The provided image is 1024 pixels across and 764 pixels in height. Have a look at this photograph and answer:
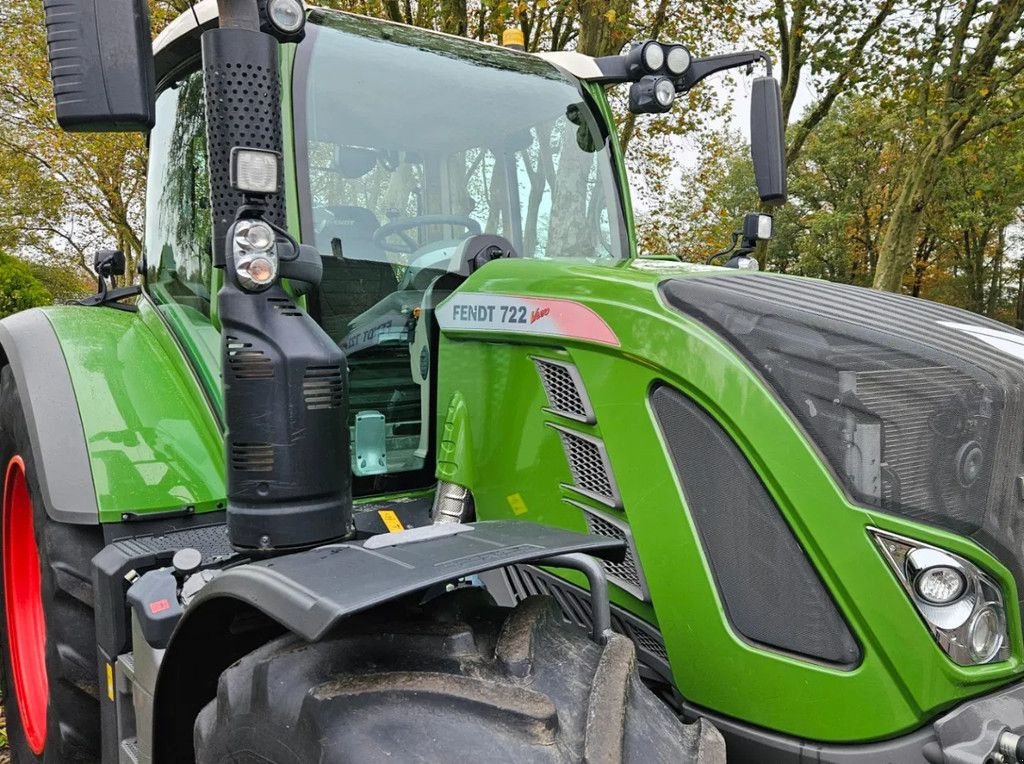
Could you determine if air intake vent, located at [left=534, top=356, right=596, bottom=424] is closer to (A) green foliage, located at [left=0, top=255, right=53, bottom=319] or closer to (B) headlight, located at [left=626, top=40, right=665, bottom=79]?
(B) headlight, located at [left=626, top=40, right=665, bottom=79]

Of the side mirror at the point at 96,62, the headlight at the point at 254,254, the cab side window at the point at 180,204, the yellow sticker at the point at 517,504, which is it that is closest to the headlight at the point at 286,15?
the side mirror at the point at 96,62

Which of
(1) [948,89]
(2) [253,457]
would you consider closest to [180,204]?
(2) [253,457]

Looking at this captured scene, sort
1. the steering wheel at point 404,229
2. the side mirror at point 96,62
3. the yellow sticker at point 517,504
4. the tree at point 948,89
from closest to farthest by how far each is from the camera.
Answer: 1. the side mirror at point 96,62
2. the yellow sticker at point 517,504
3. the steering wheel at point 404,229
4. the tree at point 948,89

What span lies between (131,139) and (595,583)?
43.7ft

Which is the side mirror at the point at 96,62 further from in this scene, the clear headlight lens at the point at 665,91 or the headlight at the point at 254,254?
the clear headlight lens at the point at 665,91

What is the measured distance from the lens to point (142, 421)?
2.38 metres

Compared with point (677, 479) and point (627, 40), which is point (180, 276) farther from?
point (627, 40)

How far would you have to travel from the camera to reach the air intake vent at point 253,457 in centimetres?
173

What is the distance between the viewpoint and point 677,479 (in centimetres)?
164

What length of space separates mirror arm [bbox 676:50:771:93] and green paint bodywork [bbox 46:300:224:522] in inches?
70.2

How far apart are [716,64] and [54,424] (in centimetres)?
228

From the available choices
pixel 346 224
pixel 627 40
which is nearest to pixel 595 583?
pixel 346 224

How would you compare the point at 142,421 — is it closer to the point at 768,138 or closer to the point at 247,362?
the point at 247,362

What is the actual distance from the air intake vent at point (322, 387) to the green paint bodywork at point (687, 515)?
1.27ft
